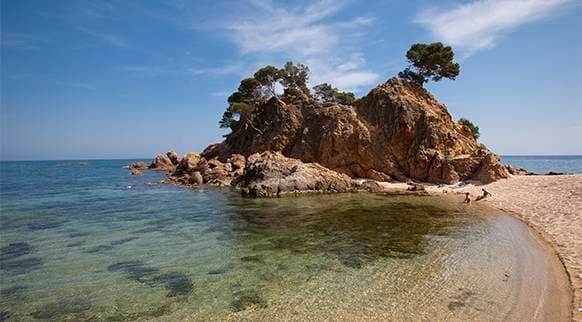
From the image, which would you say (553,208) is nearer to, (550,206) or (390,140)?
(550,206)

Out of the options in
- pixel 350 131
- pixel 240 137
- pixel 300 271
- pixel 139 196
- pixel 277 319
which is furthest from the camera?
pixel 240 137

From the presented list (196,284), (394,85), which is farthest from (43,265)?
(394,85)

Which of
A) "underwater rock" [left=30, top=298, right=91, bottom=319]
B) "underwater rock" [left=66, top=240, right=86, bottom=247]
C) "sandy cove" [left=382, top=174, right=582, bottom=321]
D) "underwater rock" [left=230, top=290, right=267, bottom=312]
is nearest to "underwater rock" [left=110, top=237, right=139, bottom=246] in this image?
"underwater rock" [left=66, top=240, right=86, bottom=247]

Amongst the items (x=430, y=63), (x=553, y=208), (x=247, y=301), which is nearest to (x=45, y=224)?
(x=247, y=301)

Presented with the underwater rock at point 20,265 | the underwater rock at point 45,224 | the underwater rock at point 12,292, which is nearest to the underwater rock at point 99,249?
the underwater rock at point 20,265

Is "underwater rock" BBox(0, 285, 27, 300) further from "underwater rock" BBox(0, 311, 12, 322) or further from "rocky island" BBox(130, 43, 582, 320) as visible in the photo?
"rocky island" BBox(130, 43, 582, 320)

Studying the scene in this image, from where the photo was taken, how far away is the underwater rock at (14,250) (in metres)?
14.2

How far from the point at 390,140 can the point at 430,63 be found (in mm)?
14223

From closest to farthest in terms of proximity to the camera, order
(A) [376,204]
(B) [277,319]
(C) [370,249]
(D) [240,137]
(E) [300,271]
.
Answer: (B) [277,319] → (E) [300,271] → (C) [370,249] → (A) [376,204] → (D) [240,137]

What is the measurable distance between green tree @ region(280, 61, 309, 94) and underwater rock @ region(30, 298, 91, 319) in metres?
56.8

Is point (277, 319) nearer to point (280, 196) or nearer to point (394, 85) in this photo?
point (280, 196)

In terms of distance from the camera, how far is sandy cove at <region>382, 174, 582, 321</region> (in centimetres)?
1248

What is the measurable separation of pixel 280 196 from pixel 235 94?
41.6 metres

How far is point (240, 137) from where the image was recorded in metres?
67.4
